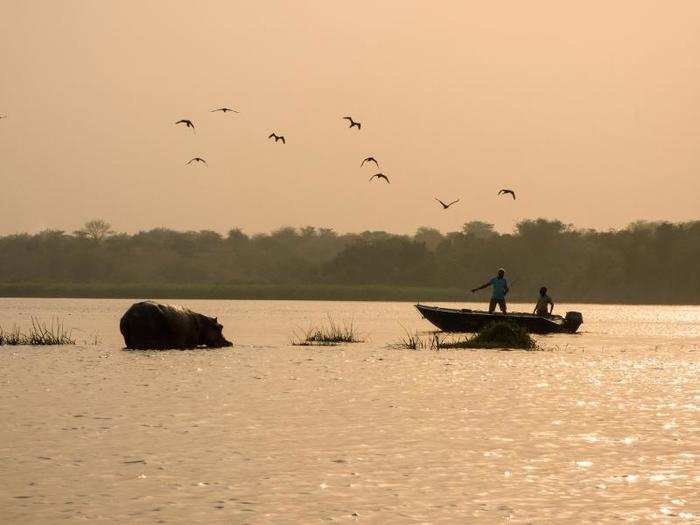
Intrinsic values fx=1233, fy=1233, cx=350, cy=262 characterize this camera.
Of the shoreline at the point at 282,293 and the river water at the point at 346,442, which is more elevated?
the shoreline at the point at 282,293

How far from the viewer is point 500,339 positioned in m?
37.8

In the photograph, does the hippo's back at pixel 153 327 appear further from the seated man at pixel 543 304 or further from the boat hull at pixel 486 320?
the seated man at pixel 543 304

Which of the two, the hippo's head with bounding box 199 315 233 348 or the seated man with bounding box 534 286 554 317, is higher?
the seated man with bounding box 534 286 554 317

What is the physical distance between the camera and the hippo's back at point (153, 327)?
34.9 m

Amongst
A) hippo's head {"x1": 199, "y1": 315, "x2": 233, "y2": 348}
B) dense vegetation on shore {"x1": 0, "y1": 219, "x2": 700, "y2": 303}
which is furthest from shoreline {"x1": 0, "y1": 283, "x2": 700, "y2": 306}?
hippo's head {"x1": 199, "y1": 315, "x2": 233, "y2": 348}

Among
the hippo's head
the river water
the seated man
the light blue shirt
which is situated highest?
the light blue shirt

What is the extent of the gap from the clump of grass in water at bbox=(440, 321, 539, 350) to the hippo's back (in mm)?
7957

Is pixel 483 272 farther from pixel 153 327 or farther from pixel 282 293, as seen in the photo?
pixel 153 327

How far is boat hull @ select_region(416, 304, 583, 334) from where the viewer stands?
4256cm

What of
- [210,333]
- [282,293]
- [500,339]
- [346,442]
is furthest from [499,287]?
[282,293]

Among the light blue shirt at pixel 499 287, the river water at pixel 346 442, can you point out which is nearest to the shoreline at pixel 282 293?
the light blue shirt at pixel 499 287

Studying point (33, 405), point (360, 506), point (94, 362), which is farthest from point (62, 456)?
point (94, 362)

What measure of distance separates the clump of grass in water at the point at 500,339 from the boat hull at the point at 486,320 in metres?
2.12

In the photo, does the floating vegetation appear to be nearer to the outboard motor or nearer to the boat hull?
the boat hull
